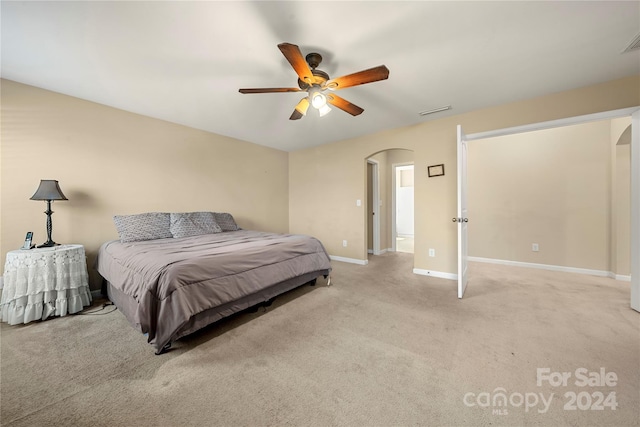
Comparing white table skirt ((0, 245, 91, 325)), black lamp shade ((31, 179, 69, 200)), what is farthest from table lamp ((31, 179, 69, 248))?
white table skirt ((0, 245, 91, 325))

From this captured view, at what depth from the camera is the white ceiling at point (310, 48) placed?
1.57 meters

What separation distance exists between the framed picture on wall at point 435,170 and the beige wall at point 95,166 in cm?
338

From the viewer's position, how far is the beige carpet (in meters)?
1.20

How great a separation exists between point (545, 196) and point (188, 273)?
5262 mm

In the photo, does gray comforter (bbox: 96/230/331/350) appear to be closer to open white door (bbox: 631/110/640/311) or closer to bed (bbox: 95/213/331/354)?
bed (bbox: 95/213/331/354)

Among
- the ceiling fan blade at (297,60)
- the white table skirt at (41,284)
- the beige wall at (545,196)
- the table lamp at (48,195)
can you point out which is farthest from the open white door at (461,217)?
the table lamp at (48,195)

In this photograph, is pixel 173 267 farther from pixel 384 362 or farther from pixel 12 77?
pixel 12 77

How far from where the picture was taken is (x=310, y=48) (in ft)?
6.24

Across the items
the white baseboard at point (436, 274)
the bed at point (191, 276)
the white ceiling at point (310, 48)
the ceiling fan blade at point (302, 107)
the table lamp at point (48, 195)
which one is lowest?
the white baseboard at point (436, 274)

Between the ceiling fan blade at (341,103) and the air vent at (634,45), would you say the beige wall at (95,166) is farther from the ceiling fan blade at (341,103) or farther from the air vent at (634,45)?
the air vent at (634,45)

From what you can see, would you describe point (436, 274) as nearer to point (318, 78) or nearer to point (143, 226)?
point (318, 78)

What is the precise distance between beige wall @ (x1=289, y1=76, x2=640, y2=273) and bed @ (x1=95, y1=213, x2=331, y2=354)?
1728 millimetres

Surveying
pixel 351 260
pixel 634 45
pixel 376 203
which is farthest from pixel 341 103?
pixel 376 203

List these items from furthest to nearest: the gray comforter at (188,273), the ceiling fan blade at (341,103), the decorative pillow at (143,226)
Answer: the decorative pillow at (143,226)
the ceiling fan blade at (341,103)
the gray comforter at (188,273)
